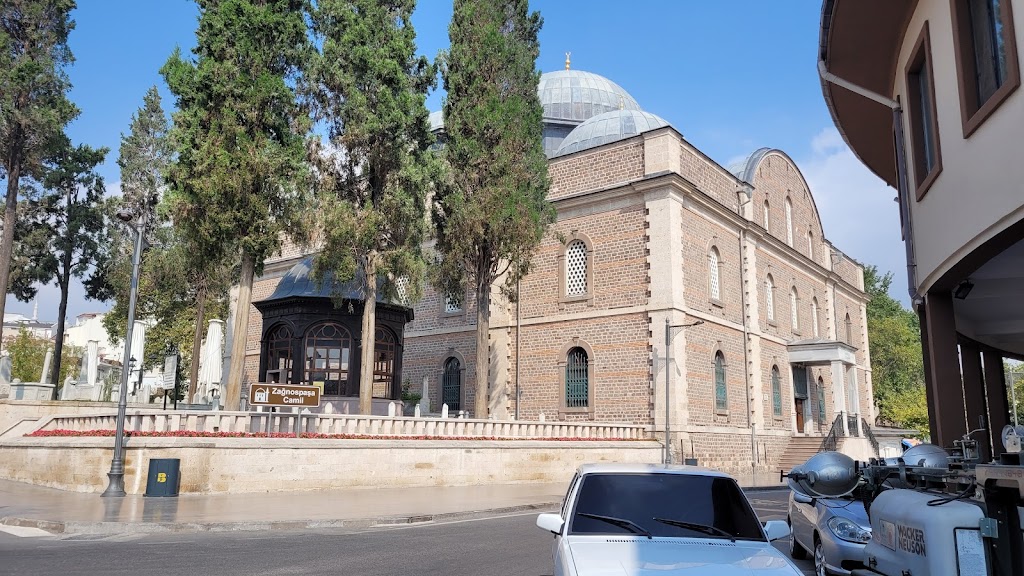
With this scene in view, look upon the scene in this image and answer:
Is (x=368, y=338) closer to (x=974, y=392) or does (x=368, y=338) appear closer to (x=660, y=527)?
(x=974, y=392)

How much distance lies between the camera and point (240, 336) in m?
20.3

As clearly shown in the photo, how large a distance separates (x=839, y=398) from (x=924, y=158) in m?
28.7

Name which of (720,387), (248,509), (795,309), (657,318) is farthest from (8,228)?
(795,309)

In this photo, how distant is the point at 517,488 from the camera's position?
68.2 ft

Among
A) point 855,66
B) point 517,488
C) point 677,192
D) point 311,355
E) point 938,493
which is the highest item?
point 677,192

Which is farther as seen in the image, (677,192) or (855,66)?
(677,192)

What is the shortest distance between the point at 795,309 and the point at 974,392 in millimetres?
29673

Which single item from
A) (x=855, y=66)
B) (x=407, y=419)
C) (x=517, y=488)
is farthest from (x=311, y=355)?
(x=855, y=66)

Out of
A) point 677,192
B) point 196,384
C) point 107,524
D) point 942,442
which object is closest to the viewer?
point 942,442

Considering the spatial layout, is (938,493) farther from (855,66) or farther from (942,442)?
(855,66)

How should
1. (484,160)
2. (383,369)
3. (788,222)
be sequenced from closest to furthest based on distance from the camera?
(484,160)
(383,369)
(788,222)

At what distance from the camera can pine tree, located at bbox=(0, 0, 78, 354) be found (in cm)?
2998

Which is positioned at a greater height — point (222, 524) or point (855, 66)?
point (855, 66)

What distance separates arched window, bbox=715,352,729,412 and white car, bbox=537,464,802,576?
1000 inches
